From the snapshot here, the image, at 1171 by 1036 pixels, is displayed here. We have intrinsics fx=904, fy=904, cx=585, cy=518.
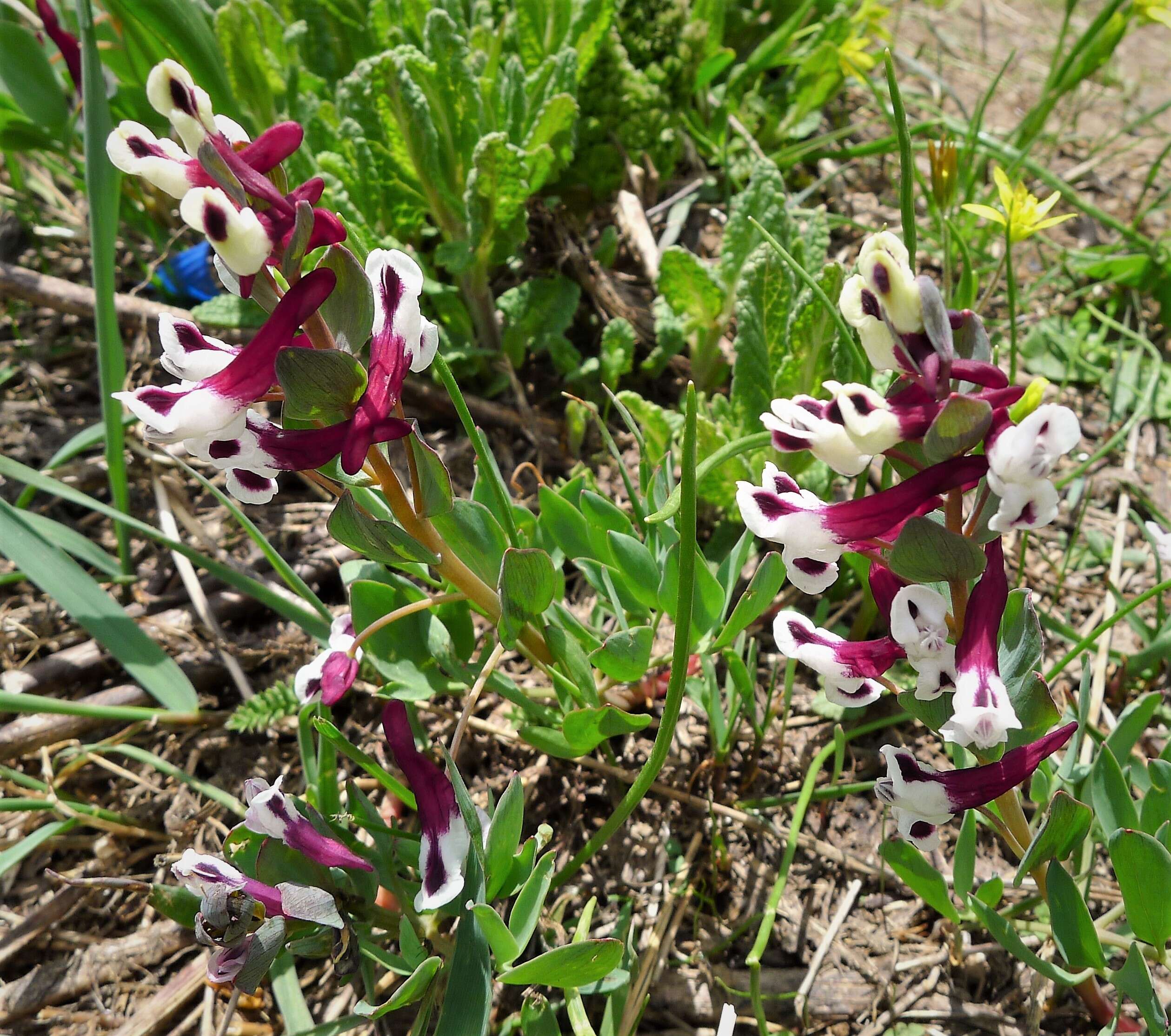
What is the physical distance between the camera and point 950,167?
1.62m

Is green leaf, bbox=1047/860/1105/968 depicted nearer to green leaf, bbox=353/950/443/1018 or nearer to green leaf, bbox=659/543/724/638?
green leaf, bbox=659/543/724/638

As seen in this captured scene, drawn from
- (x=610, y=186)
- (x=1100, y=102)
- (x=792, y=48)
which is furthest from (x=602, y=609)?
(x=1100, y=102)

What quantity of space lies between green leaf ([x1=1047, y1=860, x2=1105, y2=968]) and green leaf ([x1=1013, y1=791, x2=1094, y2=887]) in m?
0.02

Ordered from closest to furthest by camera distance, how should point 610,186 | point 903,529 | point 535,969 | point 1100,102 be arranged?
point 903,529 → point 535,969 → point 610,186 → point 1100,102

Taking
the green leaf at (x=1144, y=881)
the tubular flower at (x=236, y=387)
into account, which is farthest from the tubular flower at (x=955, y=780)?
the tubular flower at (x=236, y=387)

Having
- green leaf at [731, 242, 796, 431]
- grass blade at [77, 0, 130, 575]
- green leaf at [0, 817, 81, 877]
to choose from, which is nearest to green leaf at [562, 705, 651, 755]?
green leaf at [731, 242, 796, 431]

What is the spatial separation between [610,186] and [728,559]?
131 cm

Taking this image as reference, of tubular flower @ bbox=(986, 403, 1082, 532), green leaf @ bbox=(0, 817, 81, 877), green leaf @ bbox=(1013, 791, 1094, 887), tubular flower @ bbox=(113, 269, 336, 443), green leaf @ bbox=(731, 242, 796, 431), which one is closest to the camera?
tubular flower @ bbox=(986, 403, 1082, 532)

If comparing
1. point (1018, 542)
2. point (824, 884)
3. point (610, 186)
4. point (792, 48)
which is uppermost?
point (792, 48)

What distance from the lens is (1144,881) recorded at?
994 millimetres

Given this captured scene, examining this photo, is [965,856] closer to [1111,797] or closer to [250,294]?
[1111,797]

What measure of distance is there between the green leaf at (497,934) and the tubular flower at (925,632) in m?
A: 0.52

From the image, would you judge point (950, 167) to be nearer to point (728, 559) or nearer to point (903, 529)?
point (728, 559)

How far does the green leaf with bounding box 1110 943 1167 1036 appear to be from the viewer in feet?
3.26
